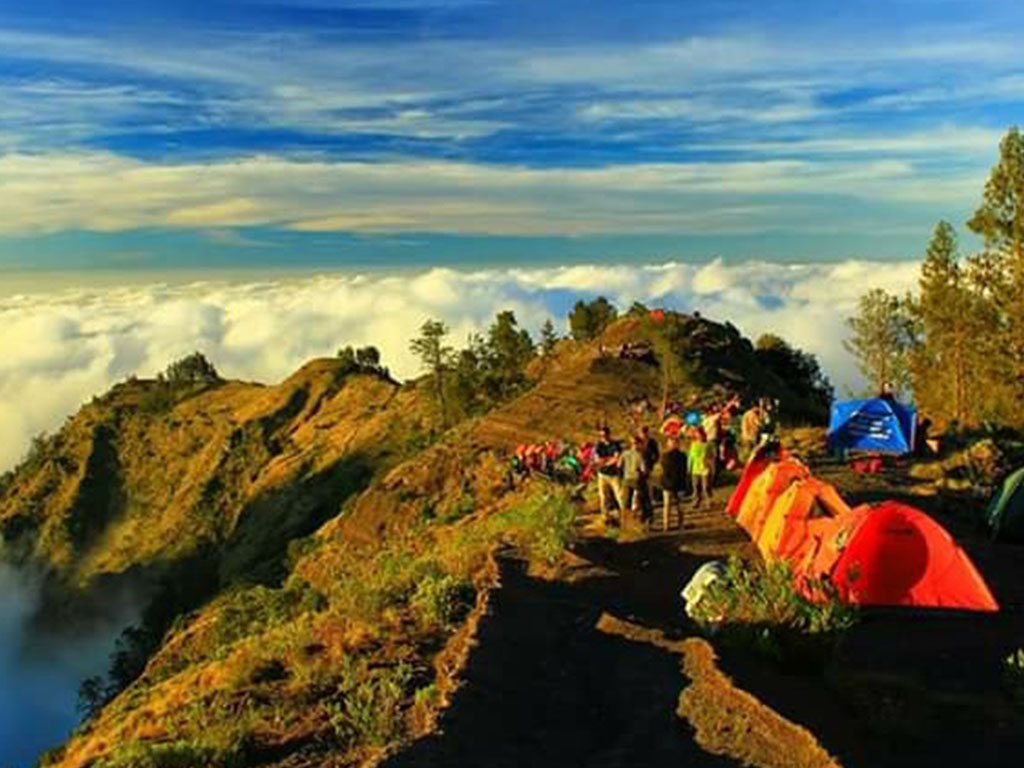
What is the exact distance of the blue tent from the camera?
26438 millimetres

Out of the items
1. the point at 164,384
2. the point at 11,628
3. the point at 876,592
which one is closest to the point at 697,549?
the point at 876,592

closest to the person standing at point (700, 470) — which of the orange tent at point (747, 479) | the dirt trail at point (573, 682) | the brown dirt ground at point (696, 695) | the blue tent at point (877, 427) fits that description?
the orange tent at point (747, 479)

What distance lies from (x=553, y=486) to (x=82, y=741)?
12.2 m

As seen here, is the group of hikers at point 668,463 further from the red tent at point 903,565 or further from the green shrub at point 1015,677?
the green shrub at point 1015,677

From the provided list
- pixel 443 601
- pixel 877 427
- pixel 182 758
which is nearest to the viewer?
pixel 182 758

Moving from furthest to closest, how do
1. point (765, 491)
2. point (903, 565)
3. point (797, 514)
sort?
point (765, 491)
point (797, 514)
point (903, 565)

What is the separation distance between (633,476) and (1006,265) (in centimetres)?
2750

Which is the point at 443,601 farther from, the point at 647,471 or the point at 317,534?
the point at 317,534

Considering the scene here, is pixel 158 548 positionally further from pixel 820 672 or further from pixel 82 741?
pixel 820 672

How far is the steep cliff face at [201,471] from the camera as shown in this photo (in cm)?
7925

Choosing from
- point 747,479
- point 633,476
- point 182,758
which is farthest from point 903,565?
point 182,758

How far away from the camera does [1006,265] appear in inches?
1598

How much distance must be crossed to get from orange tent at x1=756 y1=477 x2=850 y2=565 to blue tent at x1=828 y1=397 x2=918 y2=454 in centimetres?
1060

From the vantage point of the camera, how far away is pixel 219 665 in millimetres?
14727
